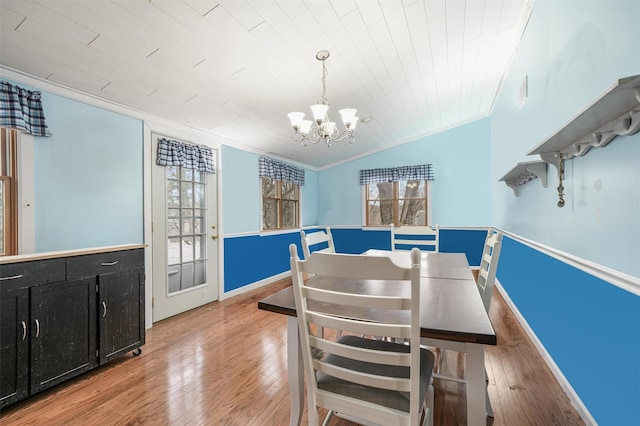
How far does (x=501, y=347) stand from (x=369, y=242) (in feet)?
11.9

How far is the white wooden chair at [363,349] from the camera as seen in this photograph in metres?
0.88

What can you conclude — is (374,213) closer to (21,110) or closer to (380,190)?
(380,190)

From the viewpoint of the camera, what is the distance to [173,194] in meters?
3.30

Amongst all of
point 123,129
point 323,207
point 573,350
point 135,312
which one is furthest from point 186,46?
point 323,207

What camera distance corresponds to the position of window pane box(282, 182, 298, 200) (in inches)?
214

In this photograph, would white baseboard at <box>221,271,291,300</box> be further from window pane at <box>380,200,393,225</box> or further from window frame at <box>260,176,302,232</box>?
window pane at <box>380,200,393,225</box>

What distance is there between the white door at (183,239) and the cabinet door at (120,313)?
2.23ft

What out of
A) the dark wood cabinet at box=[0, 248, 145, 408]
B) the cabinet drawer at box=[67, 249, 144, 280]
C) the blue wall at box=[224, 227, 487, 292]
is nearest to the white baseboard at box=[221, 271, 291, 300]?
the blue wall at box=[224, 227, 487, 292]

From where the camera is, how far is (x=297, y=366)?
52.9 inches

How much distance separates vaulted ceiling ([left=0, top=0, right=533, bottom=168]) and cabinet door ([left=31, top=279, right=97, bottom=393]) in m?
1.57

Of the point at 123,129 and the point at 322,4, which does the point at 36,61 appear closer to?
the point at 123,129

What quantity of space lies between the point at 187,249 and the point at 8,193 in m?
1.64

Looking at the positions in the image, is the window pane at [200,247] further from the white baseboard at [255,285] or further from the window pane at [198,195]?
the white baseboard at [255,285]

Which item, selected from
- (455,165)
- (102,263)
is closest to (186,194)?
(102,263)
